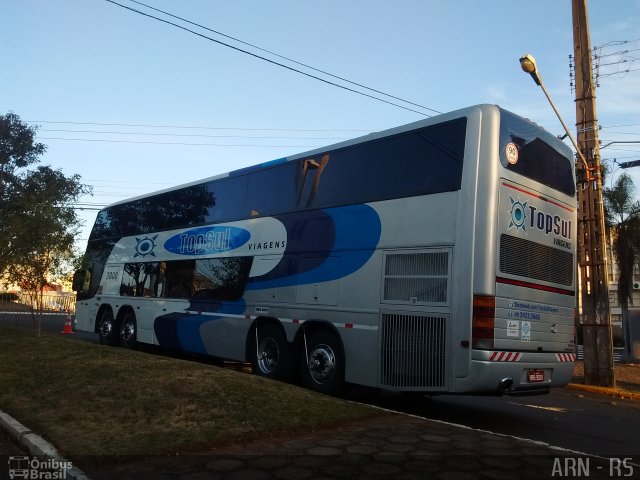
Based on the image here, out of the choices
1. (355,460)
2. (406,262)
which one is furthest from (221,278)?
(355,460)

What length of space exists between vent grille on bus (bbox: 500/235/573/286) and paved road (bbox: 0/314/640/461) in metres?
2.07

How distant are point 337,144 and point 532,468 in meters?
6.18

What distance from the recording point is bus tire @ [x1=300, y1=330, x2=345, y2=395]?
8.87 metres

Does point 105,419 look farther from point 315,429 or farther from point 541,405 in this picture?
point 541,405

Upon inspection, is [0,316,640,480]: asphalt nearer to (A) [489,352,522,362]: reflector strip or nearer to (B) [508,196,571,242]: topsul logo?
(A) [489,352,522,362]: reflector strip

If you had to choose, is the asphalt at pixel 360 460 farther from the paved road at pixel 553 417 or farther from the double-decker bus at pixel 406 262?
the double-decker bus at pixel 406 262

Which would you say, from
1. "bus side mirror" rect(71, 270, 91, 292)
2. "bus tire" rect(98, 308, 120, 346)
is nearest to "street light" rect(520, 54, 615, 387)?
"bus tire" rect(98, 308, 120, 346)

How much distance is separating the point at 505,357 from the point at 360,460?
303 cm

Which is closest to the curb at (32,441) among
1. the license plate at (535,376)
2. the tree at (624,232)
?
the license plate at (535,376)

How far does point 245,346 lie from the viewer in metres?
10.7

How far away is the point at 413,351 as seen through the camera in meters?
7.72

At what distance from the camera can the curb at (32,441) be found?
485cm

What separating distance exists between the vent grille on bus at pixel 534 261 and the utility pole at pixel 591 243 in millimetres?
5714

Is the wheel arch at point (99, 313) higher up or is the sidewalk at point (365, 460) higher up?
the wheel arch at point (99, 313)
